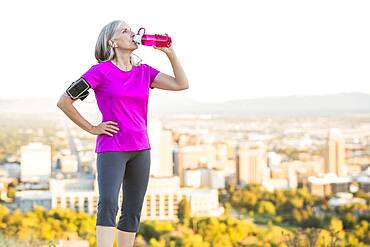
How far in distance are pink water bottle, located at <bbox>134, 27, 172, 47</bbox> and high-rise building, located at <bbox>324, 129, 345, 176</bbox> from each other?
3907 mm

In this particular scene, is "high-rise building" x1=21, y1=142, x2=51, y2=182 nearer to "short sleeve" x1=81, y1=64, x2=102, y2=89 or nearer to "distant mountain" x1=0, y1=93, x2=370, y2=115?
"distant mountain" x1=0, y1=93, x2=370, y2=115

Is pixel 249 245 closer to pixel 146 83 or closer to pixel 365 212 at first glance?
pixel 365 212

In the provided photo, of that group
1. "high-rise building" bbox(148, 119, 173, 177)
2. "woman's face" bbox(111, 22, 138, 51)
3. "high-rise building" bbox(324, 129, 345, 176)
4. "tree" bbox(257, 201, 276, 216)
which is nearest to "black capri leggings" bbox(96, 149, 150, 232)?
"woman's face" bbox(111, 22, 138, 51)

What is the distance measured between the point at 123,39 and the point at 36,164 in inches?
148

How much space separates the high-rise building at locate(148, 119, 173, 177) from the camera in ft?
16.6

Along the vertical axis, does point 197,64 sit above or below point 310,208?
above

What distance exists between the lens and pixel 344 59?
511cm

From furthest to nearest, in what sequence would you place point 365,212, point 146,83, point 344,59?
point 365,212 < point 344,59 < point 146,83

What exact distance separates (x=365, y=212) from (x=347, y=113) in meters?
1.05

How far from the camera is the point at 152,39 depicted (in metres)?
1.73

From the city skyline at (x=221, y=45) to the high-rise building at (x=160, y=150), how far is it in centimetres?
44

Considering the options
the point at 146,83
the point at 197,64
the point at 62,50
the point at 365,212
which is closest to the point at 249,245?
the point at 365,212

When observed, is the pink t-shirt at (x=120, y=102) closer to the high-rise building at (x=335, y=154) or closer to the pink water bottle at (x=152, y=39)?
the pink water bottle at (x=152, y=39)

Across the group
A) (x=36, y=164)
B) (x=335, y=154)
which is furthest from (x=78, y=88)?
(x=335, y=154)
